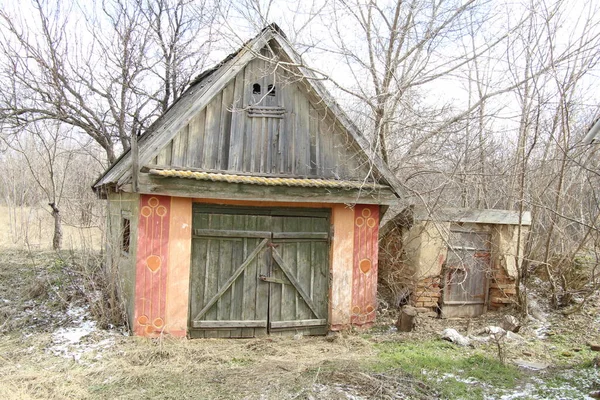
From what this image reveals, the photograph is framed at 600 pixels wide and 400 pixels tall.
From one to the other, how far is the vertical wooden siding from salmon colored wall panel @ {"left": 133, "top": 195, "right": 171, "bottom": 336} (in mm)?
801

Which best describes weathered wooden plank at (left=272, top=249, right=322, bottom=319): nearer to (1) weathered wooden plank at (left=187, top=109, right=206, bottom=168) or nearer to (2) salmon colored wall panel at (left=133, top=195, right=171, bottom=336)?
(2) salmon colored wall panel at (left=133, top=195, right=171, bottom=336)

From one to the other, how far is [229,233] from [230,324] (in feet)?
4.98

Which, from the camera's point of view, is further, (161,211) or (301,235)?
(301,235)

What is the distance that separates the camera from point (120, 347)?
7176 millimetres

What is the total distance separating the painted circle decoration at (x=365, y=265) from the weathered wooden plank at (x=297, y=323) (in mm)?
1146

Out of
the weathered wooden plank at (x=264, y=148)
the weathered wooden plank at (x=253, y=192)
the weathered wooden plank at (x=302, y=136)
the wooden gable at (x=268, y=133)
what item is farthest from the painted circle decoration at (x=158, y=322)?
the weathered wooden plank at (x=302, y=136)

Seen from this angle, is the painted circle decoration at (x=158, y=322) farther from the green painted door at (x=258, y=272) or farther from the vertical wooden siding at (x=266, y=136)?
the vertical wooden siding at (x=266, y=136)

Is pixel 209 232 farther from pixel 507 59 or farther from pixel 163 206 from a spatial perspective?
pixel 507 59

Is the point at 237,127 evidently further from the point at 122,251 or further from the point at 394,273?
the point at 394,273

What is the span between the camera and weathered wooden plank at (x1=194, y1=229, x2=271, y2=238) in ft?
26.7

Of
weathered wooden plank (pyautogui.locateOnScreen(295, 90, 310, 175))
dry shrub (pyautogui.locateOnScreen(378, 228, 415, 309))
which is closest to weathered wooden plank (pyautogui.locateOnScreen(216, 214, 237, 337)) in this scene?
weathered wooden plank (pyautogui.locateOnScreen(295, 90, 310, 175))

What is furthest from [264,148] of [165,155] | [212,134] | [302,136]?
[165,155]

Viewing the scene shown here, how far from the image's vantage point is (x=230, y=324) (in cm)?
828

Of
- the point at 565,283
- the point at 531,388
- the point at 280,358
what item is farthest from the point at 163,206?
the point at 565,283
